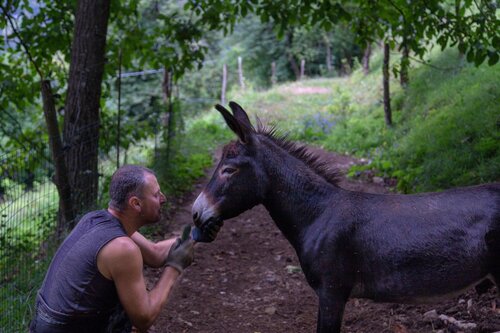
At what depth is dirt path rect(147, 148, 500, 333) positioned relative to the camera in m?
4.74

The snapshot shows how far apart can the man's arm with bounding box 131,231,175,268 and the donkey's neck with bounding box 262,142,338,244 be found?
2.68 ft

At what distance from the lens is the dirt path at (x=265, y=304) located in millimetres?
4742

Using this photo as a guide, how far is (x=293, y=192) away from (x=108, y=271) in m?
1.43

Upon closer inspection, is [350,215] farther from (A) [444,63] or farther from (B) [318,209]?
(A) [444,63]

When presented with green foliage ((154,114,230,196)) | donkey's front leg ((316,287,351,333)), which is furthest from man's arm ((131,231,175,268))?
green foliage ((154,114,230,196))

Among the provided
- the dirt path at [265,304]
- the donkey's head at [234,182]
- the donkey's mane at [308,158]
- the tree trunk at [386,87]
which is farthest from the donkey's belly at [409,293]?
the tree trunk at [386,87]

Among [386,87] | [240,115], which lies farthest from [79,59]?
[386,87]

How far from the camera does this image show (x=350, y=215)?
366cm

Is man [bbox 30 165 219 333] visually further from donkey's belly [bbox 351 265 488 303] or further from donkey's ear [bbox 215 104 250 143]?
donkey's belly [bbox 351 265 488 303]

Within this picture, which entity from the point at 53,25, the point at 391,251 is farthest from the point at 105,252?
the point at 53,25

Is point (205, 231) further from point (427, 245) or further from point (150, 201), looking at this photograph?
point (427, 245)

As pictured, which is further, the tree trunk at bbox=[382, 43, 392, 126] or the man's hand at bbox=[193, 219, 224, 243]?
the tree trunk at bbox=[382, 43, 392, 126]

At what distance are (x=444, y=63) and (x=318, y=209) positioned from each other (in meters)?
12.2

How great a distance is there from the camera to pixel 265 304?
5.61 meters
